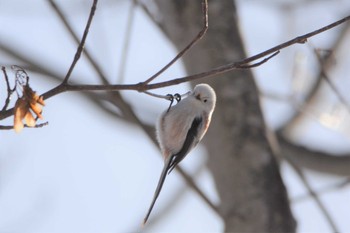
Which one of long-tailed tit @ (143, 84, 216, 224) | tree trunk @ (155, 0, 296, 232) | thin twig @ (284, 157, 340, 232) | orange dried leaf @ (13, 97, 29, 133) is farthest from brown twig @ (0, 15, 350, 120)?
thin twig @ (284, 157, 340, 232)

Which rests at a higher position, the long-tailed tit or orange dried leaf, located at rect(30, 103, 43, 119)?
orange dried leaf, located at rect(30, 103, 43, 119)

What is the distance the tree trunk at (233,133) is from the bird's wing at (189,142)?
33.7 inches

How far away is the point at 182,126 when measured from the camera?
2.10 m

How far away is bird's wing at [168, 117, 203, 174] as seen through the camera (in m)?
2.07

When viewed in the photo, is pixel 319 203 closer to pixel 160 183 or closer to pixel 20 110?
pixel 160 183

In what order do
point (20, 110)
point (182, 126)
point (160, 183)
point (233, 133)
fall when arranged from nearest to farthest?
point (20, 110)
point (160, 183)
point (182, 126)
point (233, 133)

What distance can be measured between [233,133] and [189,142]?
0.91 m

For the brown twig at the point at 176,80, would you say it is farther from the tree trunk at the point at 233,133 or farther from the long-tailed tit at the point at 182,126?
the tree trunk at the point at 233,133

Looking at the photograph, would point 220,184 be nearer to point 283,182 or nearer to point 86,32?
point 283,182

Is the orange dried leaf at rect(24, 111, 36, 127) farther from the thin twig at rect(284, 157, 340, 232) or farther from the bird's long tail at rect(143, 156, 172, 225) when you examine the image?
the thin twig at rect(284, 157, 340, 232)

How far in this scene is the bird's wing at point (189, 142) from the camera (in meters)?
2.07

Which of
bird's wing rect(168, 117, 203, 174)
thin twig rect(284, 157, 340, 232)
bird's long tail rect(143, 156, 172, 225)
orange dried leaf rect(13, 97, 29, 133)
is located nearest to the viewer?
orange dried leaf rect(13, 97, 29, 133)

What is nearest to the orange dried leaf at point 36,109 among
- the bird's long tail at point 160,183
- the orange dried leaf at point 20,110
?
the orange dried leaf at point 20,110

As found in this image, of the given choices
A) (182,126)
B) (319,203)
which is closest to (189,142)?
(182,126)
